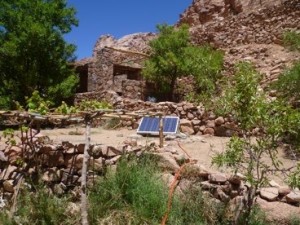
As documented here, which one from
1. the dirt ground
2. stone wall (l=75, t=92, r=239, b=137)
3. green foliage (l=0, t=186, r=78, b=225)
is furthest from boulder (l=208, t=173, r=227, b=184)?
stone wall (l=75, t=92, r=239, b=137)

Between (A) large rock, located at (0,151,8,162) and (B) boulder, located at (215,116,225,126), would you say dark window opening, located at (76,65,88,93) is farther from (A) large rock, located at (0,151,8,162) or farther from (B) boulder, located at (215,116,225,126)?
(A) large rock, located at (0,151,8,162)

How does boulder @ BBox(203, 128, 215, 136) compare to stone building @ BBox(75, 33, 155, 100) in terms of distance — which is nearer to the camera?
boulder @ BBox(203, 128, 215, 136)

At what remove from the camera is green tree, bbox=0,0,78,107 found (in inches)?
495

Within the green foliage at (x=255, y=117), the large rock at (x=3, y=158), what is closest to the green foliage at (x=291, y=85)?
the green foliage at (x=255, y=117)

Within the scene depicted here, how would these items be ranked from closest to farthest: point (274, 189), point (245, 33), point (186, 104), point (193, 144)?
point (274, 189) < point (193, 144) < point (186, 104) < point (245, 33)

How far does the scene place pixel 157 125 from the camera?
9.13 meters

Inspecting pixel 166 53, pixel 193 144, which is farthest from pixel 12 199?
pixel 166 53

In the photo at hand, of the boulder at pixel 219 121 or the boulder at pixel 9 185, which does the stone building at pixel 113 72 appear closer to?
the boulder at pixel 219 121

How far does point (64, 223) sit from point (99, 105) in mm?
2011

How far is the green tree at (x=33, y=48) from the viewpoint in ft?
41.3

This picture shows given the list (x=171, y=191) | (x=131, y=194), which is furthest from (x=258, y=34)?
(x=131, y=194)

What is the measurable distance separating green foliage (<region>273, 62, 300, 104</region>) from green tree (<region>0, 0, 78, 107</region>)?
7.43 m

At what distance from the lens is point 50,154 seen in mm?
5648

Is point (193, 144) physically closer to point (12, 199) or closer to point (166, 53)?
point (12, 199)
